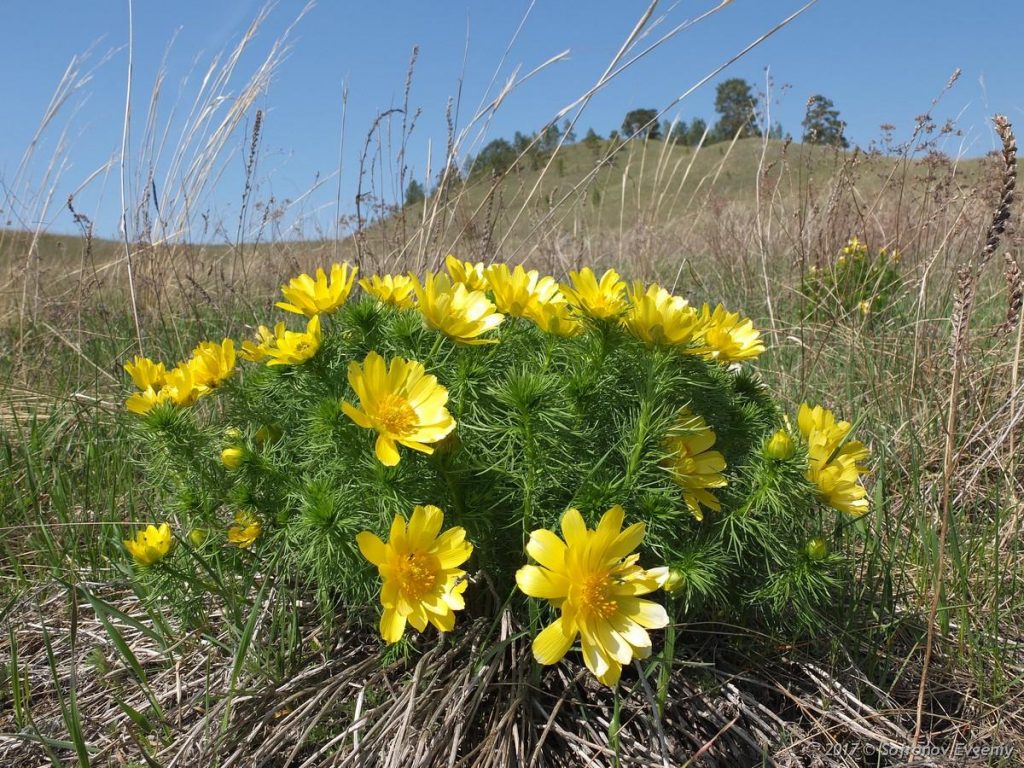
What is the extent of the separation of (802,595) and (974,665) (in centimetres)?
50

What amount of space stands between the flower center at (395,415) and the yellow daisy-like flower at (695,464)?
0.42 metres

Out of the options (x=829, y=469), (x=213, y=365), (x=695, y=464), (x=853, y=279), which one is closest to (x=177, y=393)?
(x=213, y=365)

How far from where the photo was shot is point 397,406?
1064 millimetres

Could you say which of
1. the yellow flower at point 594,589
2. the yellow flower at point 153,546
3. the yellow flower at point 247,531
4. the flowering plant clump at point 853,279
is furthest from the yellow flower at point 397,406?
the flowering plant clump at point 853,279

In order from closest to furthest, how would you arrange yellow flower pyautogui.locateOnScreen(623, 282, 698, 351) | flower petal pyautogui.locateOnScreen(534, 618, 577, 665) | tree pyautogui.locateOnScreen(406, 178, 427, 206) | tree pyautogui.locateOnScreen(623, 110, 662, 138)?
flower petal pyautogui.locateOnScreen(534, 618, 577, 665) → yellow flower pyautogui.locateOnScreen(623, 282, 698, 351) → tree pyautogui.locateOnScreen(623, 110, 662, 138) → tree pyautogui.locateOnScreen(406, 178, 427, 206)

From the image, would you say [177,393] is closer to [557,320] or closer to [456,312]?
[456,312]

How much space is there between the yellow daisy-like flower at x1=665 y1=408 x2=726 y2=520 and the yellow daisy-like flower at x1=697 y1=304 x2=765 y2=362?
17cm

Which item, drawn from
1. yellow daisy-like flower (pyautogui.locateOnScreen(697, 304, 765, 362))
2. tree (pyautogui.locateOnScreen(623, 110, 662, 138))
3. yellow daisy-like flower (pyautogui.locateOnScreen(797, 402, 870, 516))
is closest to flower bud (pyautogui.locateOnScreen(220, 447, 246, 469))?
yellow daisy-like flower (pyautogui.locateOnScreen(697, 304, 765, 362))

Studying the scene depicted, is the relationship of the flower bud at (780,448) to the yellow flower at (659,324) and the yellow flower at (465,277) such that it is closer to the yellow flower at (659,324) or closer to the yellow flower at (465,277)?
the yellow flower at (659,324)

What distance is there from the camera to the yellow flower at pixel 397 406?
1033 mm

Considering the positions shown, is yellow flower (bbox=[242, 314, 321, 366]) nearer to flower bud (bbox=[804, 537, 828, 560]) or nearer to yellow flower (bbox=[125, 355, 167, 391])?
yellow flower (bbox=[125, 355, 167, 391])

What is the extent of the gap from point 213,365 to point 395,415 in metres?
0.56

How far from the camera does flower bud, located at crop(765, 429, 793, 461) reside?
1173 mm

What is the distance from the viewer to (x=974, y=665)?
1.37 m
